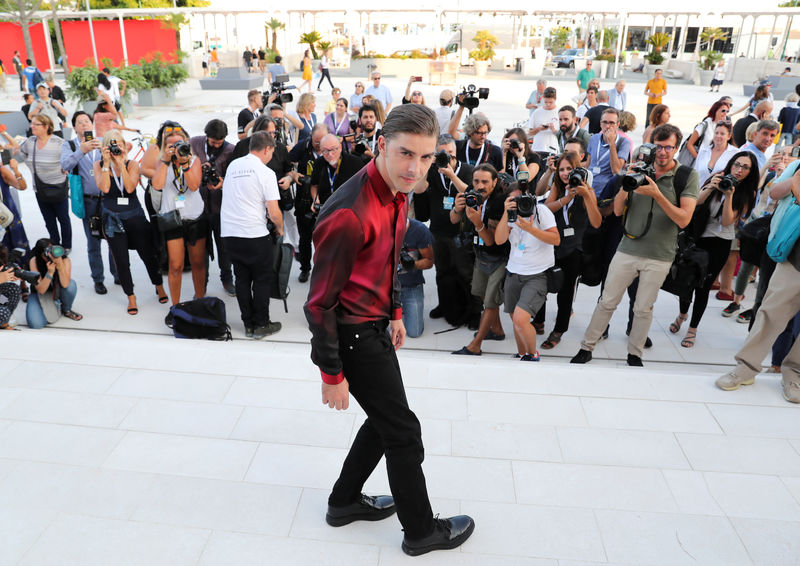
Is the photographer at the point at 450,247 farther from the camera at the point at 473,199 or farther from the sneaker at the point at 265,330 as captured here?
the sneaker at the point at 265,330

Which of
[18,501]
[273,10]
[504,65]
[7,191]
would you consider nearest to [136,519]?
[18,501]

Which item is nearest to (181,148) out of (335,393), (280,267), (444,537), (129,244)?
(129,244)

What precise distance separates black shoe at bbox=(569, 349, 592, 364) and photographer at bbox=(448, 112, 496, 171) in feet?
6.81

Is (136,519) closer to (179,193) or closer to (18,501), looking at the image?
(18,501)

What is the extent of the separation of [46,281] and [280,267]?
2007 mm

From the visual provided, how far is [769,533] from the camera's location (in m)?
2.55

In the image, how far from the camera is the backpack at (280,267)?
5246mm

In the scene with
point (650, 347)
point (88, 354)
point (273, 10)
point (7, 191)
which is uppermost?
point (273, 10)

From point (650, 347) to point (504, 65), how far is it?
32696 mm

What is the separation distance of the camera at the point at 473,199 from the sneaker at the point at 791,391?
2362 mm

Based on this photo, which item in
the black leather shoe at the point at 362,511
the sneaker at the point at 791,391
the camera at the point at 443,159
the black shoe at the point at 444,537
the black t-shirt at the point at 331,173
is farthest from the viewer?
the black t-shirt at the point at 331,173

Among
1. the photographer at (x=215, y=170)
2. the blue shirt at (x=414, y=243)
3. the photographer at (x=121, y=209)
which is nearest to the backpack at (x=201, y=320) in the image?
the photographer at (x=121, y=209)

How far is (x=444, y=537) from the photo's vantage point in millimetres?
2404

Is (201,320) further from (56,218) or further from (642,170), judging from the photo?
(642,170)
